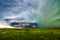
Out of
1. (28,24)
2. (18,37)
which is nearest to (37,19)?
(28,24)

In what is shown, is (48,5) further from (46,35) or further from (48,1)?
(46,35)

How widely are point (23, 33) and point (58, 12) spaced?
48 centimetres

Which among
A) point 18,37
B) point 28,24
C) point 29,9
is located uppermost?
point 29,9

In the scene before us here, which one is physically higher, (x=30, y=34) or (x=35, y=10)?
(x=35, y=10)

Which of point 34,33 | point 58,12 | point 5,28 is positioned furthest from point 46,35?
point 5,28

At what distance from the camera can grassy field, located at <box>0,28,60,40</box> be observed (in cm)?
238

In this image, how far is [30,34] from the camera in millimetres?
2391

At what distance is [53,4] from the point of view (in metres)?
2.43

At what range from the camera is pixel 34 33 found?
2.40 metres

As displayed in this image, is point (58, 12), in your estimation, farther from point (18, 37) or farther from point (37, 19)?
point (18, 37)

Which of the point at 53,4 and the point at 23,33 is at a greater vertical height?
the point at 53,4

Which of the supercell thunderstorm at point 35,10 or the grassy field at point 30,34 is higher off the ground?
the supercell thunderstorm at point 35,10

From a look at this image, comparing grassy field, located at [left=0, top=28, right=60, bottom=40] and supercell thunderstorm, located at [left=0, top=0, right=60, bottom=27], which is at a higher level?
supercell thunderstorm, located at [left=0, top=0, right=60, bottom=27]

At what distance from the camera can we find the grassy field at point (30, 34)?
2.38m
